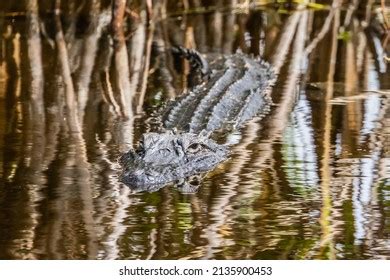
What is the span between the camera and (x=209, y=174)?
6.20 m

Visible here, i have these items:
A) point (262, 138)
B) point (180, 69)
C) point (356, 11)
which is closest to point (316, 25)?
point (356, 11)

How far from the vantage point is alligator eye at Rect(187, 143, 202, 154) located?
6.26m

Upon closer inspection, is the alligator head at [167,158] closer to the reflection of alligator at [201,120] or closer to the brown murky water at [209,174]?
the reflection of alligator at [201,120]

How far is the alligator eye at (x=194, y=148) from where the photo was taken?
6.26 meters

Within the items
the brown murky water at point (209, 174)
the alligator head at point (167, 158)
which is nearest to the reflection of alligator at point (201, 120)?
the alligator head at point (167, 158)

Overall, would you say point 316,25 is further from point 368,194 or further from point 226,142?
point 368,194

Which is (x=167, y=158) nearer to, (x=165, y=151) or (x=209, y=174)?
(x=165, y=151)

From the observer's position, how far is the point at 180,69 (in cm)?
981

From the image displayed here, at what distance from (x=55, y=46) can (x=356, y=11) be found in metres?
4.69

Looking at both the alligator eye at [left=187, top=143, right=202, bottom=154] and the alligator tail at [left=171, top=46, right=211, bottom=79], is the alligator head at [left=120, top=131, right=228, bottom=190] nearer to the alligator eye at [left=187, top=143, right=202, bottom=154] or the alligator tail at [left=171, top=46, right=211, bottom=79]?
the alligator eye at [left=187, top=143, right=202, bottom=154]

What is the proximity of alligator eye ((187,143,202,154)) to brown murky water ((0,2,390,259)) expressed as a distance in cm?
21

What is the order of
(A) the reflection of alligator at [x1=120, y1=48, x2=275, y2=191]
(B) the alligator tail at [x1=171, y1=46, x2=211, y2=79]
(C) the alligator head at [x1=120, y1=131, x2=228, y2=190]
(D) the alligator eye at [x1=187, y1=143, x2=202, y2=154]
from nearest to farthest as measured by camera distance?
(C) the alligator head at [x1=120, y1=131, x2=228, y2=190] < (A) the reflection of alligator at [x1=120, y1=48, x2=275, y2=191] < (D) the alligator eye at [x1=187, y1=143, x2=202, y2=154] < (B) the alligator tail at [x1=171, y1=46, x2=211, y2=79]

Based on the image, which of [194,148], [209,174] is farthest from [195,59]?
[209,174]

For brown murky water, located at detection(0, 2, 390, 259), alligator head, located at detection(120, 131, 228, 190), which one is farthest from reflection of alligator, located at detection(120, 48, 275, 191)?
brown murky water, located at detection(0, 2, 390, 259)
